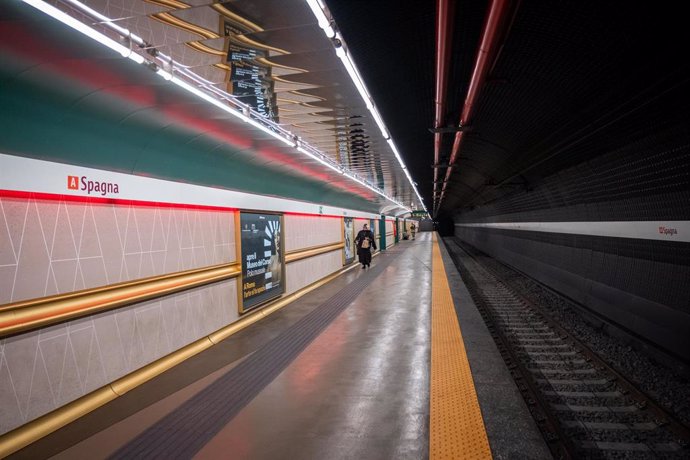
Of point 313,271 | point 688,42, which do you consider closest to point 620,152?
point 688,42

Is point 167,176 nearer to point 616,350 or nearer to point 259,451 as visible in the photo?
point 259,451

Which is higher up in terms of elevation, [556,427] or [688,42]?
[688,42]

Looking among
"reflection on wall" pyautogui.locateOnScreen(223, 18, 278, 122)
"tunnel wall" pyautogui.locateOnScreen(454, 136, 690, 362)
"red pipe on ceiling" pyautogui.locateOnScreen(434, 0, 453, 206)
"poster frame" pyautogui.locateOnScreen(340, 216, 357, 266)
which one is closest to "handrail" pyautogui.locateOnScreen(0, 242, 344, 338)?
"reflection on wall" pyautogui.locateOnScreen(223, 18, 278, 122)

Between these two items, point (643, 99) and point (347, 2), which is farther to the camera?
point (643, 99)

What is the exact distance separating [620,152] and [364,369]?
4817 millimetres

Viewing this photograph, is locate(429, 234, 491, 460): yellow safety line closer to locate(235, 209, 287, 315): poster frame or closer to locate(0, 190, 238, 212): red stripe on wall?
locate(235, 209, 287, 315): poster frame

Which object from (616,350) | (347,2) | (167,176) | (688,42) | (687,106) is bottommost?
(616,350)

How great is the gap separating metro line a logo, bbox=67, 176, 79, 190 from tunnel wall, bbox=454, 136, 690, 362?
20.2 ft

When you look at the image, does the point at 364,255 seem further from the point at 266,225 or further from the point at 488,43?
the point at 488,43

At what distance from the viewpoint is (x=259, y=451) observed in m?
2.66

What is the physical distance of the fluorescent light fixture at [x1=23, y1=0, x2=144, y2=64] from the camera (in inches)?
77.5

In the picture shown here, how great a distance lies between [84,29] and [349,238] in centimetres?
1249

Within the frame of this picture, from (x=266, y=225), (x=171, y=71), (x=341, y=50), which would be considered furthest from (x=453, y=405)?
(x=266, y=225)

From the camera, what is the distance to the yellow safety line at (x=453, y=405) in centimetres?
256
